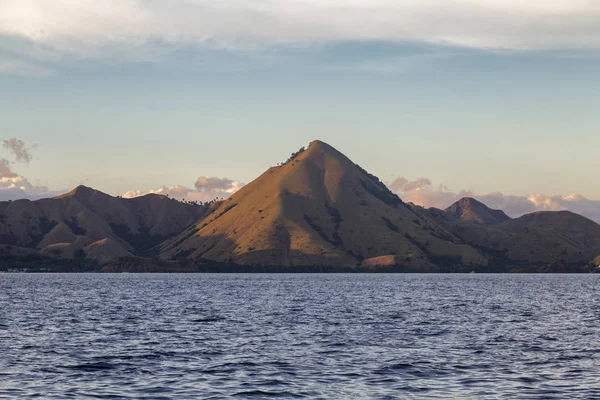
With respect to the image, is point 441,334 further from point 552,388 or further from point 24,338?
point 24,338

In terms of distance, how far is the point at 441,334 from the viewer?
289 ft

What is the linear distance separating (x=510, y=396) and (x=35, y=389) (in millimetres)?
30742

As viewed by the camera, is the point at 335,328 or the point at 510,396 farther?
the point at 335,328

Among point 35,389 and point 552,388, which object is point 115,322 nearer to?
point 35,389

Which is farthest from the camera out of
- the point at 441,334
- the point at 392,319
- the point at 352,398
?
the point at 392,319

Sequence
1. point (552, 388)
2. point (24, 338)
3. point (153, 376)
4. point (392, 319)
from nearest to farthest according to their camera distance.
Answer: point (552, 388)
point (153, 376)
point (24, 338)
point (392, 319)

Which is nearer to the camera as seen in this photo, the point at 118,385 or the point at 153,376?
the point at 118,385

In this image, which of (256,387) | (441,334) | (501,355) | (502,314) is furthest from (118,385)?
(502,314)

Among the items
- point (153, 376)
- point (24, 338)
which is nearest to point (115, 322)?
point (24, 338)

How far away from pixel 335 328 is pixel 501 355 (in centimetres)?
3084

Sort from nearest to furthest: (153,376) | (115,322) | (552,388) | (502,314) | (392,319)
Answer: (552,388), (153,376), (115,322), (392,319), (502,314)

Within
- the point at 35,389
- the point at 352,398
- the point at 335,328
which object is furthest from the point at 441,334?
the point at 35,389

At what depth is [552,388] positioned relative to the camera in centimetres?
5106

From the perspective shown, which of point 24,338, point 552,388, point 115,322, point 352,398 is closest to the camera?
point 352,398
